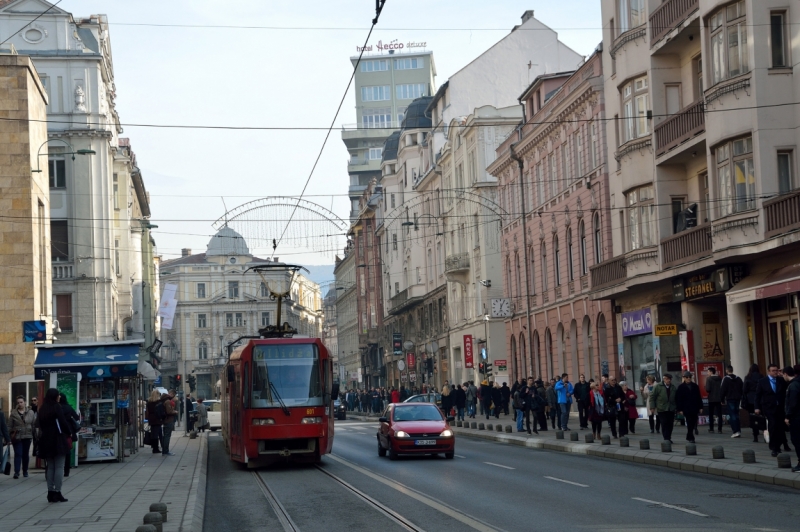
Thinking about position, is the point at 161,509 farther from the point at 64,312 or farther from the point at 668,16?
the point at 64,312

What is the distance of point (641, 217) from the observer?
36656mm

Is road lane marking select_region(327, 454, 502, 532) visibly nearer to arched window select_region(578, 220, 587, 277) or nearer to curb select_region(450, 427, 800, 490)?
curb select_region(450, 427, 800, 490)

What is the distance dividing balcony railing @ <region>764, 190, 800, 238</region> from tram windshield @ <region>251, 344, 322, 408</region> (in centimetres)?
1107

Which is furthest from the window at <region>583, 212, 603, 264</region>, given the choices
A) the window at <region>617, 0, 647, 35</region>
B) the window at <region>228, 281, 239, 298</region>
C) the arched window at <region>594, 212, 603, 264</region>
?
the window at <region>228, 281, 239, 298</region>

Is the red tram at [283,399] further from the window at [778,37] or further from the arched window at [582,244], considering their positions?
the arched window at [582,244]

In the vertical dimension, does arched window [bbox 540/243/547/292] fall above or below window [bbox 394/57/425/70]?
below

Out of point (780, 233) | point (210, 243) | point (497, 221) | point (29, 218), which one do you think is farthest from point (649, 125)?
point (210, 243)

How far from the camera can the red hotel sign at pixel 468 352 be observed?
65438 mm

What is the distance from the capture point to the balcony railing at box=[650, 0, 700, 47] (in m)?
32.0

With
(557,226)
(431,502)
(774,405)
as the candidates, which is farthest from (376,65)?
(431,502)

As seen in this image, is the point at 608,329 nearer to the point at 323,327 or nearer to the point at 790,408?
the point at 790,408

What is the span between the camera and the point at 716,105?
97.4 ft

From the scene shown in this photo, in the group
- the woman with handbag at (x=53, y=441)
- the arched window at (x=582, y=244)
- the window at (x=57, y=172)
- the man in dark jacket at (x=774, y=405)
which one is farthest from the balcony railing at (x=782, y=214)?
the window at (x=57, y=172)

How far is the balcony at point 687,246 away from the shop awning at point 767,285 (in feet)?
4.99
